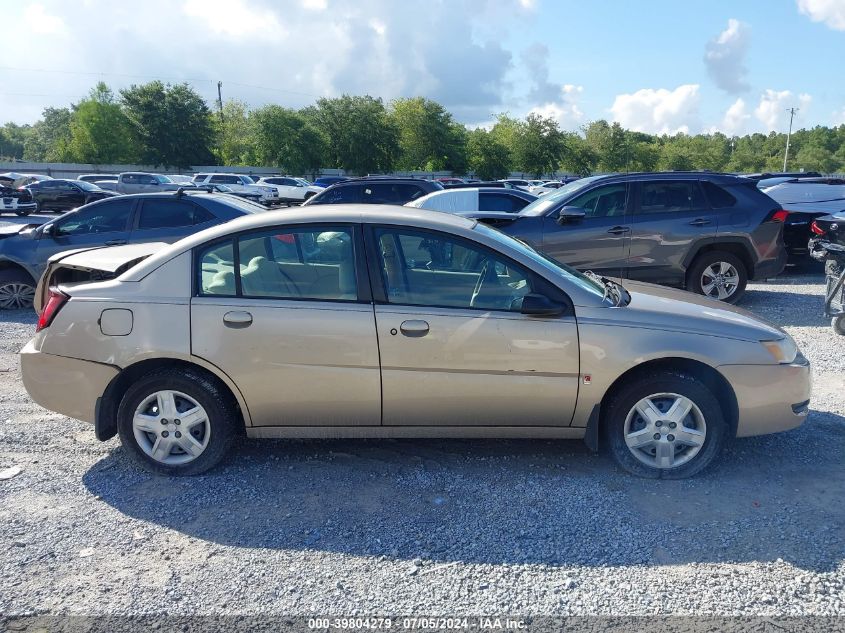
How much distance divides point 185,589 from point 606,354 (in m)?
2.52

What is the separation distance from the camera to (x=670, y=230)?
8594 millimetres

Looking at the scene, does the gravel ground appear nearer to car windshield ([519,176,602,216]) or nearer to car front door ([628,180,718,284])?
car front door ([628,180,718,284])

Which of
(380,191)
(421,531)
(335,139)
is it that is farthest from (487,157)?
(421,531)

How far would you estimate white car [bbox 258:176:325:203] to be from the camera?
37.2 meters

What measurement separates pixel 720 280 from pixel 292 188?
3200cm

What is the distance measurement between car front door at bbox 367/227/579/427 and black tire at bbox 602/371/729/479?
29 centimetres

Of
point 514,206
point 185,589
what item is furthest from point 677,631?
point 514,206

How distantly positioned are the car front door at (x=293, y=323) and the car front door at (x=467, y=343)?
137mm

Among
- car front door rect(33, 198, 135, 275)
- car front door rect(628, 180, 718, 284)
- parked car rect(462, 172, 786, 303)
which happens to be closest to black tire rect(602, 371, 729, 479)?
parked car rect(462, 172, 786, 303)

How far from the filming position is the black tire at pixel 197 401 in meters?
3.87

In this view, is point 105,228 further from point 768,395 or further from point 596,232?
point 768,395

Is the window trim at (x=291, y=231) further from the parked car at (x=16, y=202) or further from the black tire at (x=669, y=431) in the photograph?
the parked car at (x=16, y=202)

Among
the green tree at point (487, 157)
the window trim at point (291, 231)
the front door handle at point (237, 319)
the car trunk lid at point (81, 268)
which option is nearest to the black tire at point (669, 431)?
the window trim at point (291, 231)

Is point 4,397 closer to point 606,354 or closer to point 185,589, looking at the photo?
point 185,589
